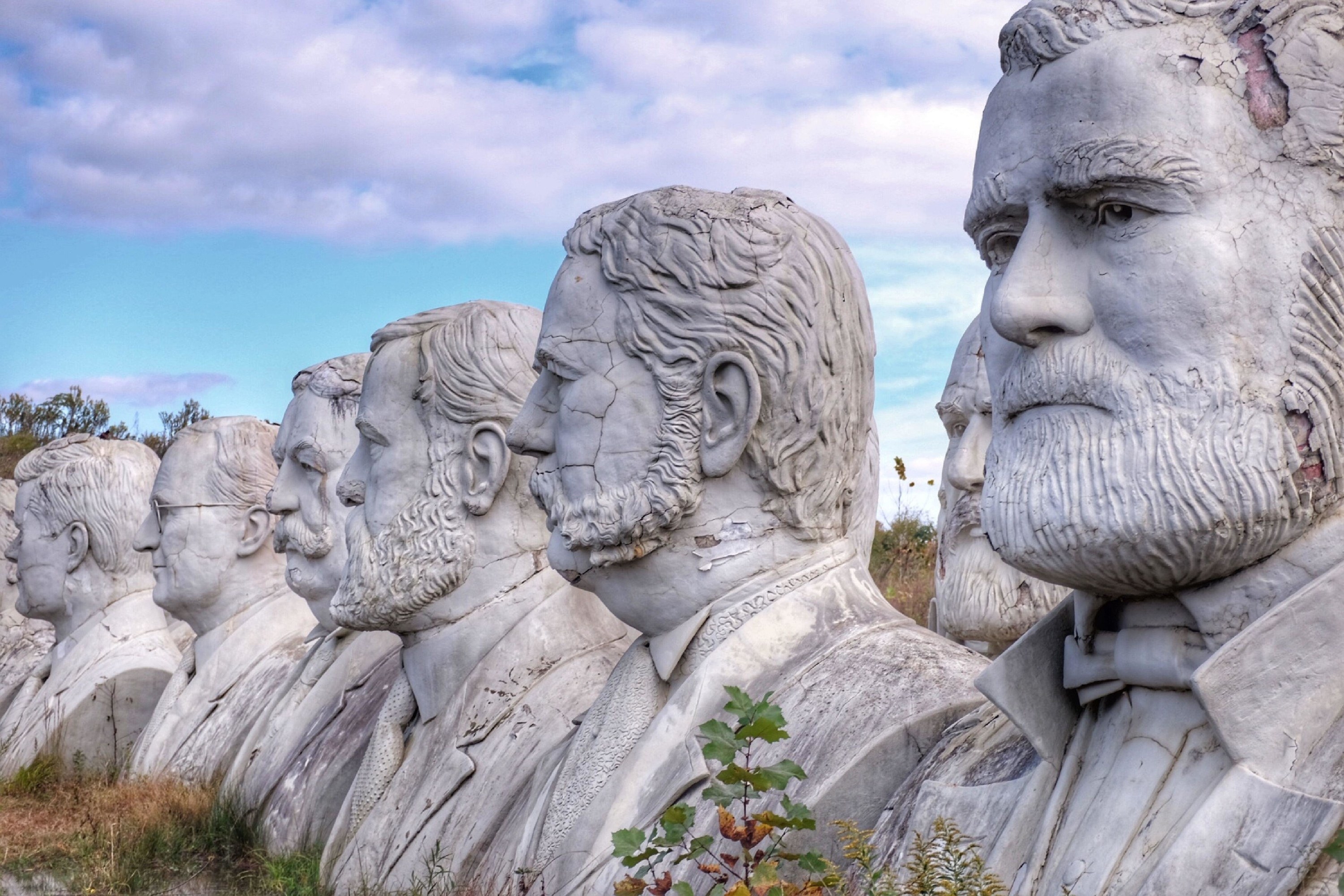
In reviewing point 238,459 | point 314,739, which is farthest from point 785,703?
point 238,459

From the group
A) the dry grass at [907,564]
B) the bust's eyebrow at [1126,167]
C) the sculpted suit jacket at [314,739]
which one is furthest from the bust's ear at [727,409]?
the dry grass at [907,564]

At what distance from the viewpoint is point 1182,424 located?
2.67 metres

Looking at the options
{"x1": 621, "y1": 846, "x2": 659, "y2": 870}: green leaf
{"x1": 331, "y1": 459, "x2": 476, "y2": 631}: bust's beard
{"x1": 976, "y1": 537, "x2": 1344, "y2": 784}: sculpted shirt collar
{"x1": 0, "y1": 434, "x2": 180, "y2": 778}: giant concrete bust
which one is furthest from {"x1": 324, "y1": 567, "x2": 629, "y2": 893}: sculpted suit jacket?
{"x1": 0, "y1": 434, "x2": 180, "y2": 778}: giant concrete bust

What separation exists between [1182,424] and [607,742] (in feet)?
7.70

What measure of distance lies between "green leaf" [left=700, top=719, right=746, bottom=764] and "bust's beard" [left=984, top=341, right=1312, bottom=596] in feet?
1.91

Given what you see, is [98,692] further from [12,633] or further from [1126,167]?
[1126,167]

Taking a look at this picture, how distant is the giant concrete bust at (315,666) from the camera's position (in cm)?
721

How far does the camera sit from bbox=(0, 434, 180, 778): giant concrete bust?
35.4 feet

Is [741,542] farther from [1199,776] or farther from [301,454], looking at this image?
[301,454]

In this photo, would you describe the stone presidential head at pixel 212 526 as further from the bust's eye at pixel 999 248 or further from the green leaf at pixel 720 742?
the bust's eye at pixel 999 248

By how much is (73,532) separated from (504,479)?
21.9 feet

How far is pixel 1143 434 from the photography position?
2689mm

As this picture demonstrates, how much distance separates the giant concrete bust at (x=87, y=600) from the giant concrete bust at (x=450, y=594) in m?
4.94

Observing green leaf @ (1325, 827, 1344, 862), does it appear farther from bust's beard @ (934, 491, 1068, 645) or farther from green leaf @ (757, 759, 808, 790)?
bust's beard @ (934, 491, 1068, 645)
